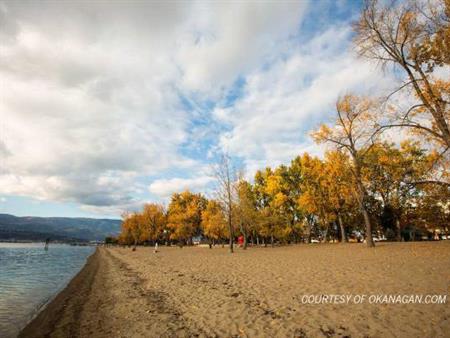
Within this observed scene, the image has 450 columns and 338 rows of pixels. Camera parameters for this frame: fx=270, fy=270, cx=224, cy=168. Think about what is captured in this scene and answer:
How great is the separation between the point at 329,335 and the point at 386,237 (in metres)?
66.2

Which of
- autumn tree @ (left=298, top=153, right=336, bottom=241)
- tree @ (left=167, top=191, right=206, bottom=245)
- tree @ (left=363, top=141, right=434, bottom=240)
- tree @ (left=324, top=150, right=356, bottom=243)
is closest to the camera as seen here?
tree @ (left=324, top=150, right=356, bottom=243)

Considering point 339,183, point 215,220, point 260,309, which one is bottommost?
point 260,309

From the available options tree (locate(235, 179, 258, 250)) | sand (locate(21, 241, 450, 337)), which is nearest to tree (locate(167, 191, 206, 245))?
tree (locate(235, 179, 258, 250))

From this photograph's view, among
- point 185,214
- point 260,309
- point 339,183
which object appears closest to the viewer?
point 260,309

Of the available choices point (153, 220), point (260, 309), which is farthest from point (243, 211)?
point (153, 220)

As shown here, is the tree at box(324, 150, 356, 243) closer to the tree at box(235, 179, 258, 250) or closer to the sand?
the tree at box(235, 179, 258, 250)

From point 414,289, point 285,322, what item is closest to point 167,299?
point 285,322

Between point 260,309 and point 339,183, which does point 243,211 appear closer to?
point 339,183

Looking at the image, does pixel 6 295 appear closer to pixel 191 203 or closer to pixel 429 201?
pixel 429 201

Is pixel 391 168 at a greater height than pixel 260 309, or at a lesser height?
greater

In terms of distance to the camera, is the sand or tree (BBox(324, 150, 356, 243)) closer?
the sand

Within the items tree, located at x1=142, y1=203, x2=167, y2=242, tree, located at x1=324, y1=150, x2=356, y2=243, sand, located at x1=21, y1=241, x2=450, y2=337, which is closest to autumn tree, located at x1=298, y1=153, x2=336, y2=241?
tree, located at x1=324, y1=150, x2=356, y2=243

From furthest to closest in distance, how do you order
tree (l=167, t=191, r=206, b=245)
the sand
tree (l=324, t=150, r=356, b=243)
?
tree (l=167, t=191, r=206, b=245) → tree (l=324, t=150, r=356, b=243) → the sand

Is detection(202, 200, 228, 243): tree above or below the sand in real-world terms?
above
